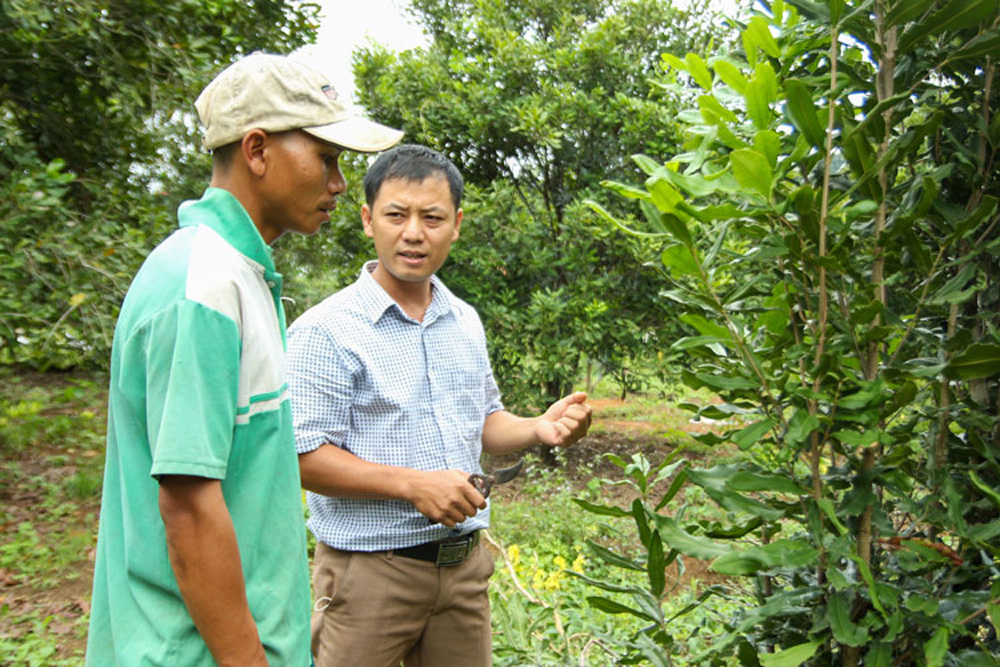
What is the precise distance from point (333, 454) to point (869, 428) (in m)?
1.14

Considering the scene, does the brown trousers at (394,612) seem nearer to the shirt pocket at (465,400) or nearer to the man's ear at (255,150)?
the shirt pocket at (465,400)

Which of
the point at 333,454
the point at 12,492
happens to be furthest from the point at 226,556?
the point at 12,492

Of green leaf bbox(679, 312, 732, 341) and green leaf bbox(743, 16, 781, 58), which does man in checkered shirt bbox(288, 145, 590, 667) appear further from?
green leaf bbox(743, 16, 781, 58)

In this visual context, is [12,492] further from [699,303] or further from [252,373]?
[699,303]

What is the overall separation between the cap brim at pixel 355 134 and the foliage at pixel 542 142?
4.48m

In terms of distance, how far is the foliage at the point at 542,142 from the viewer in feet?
20.7

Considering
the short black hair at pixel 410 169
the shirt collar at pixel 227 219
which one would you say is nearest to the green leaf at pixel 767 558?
the shirt collar at pixel 227 219

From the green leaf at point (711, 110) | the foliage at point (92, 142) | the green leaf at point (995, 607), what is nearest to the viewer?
the green leaf at point (995, 607)

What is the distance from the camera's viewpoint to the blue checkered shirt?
1.89 metres

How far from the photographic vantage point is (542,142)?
634 centimetres

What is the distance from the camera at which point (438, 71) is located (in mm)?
6809

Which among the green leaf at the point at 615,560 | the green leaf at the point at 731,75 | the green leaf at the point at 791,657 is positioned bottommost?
the green leaf at the point at 791,657

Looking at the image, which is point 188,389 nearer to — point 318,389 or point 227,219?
point 227,219

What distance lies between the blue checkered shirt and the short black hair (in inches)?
10.7
